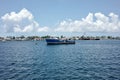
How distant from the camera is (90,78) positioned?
26469 millimetres

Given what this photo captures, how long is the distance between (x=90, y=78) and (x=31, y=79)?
31.5 ft

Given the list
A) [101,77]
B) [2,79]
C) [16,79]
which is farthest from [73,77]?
[2,79]

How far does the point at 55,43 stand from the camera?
141000 mm

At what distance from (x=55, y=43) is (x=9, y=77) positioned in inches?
4477

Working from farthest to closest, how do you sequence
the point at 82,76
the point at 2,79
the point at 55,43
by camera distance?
the point at 55,43 → the point at 82,76 → the point at 2,79

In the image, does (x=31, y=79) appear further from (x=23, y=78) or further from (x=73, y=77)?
(x=73, y=77)

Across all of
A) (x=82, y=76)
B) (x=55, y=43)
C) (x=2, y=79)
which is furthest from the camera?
(x=55, y=43)

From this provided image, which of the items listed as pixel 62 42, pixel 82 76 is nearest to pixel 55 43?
pixel 62 42

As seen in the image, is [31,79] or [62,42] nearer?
[31,79]

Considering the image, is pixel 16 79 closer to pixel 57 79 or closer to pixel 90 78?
pixel 57 79

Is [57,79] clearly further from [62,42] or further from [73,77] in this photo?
[62,42]

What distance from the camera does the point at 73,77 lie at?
2725cm

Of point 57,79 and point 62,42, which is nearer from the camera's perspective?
point 57,79

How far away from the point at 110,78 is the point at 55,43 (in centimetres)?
11521
